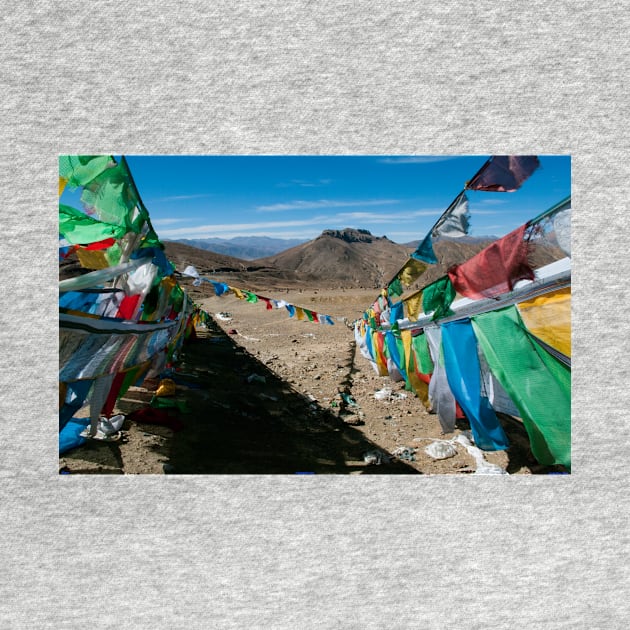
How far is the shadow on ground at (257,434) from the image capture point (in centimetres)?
160

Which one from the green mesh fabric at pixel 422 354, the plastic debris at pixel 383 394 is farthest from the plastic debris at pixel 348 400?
the green mesh fabric at pixel 422 354

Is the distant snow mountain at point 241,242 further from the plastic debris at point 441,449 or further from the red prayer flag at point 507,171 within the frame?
the plastic debris at point 441,449

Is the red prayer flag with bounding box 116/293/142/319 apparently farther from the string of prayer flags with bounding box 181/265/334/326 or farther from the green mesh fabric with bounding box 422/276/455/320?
the green mesh fabric with bounding box 422/276/455/320

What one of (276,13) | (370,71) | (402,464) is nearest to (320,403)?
(402,464)

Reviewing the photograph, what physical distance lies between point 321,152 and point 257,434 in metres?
1.26

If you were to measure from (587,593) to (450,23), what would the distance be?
6.69ft

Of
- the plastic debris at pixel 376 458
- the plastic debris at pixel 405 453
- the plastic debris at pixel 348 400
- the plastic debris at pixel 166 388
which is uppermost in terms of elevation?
the plastic debris at pixel 166 388

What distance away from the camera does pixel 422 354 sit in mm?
1968

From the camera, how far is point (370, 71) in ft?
4.70

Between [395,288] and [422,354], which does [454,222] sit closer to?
[422,354]

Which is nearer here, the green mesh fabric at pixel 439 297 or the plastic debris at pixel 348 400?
the green mesh fabric at pixel 439 297

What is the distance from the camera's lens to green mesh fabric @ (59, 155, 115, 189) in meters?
1.42

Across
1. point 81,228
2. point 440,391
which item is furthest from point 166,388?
point 440,391

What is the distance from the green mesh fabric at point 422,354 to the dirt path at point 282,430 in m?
0.24
